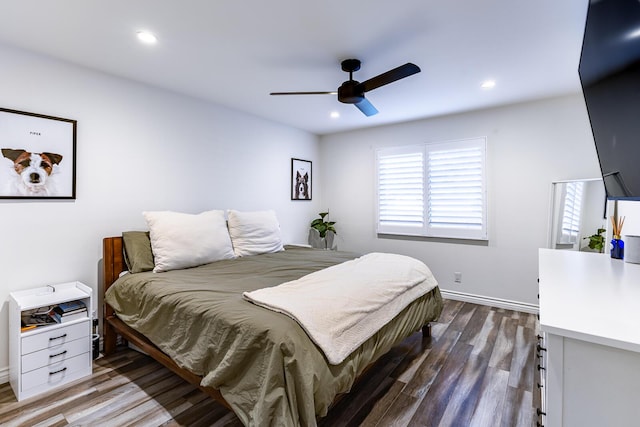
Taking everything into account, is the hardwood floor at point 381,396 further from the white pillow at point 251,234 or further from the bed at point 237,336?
the white pillow at point 251,234

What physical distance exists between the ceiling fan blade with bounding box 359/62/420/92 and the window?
2059mm

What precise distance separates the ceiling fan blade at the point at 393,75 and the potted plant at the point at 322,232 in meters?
2.74

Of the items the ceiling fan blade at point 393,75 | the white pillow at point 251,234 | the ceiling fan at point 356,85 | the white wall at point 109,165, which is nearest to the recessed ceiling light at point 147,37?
the white wall at point 109,165

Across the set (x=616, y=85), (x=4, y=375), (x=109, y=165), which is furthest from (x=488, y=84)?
(x=4, y=375)

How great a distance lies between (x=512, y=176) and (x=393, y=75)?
2334 millimetres

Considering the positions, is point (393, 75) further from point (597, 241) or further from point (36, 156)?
point (36, 156)

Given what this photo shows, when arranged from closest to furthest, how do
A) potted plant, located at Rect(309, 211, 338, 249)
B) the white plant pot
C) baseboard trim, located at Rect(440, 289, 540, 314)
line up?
baseboard trim, located at Rect(440, 289, 540, 314) → potted plant, located at Rect(309, 211, 338, 249) → the white plant pot

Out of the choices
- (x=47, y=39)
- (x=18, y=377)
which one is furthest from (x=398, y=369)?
(x=47, y=39)

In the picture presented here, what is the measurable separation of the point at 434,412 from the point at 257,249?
219 centimetres

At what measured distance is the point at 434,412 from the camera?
190cm

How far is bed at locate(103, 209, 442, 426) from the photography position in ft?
4.59

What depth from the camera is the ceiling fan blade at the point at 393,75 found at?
6.80 feet

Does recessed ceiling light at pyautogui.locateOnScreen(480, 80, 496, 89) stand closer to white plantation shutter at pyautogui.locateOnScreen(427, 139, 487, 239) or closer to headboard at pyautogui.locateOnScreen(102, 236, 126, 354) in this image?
white plantation shutter at pyautogui.locateOnScreen(427, 139, 487, 239)

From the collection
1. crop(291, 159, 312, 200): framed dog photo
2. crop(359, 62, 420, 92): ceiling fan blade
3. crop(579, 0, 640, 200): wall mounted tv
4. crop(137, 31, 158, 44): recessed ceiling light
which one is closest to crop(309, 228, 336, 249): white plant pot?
crop(291, 159, 312, 200): framed dog photo
